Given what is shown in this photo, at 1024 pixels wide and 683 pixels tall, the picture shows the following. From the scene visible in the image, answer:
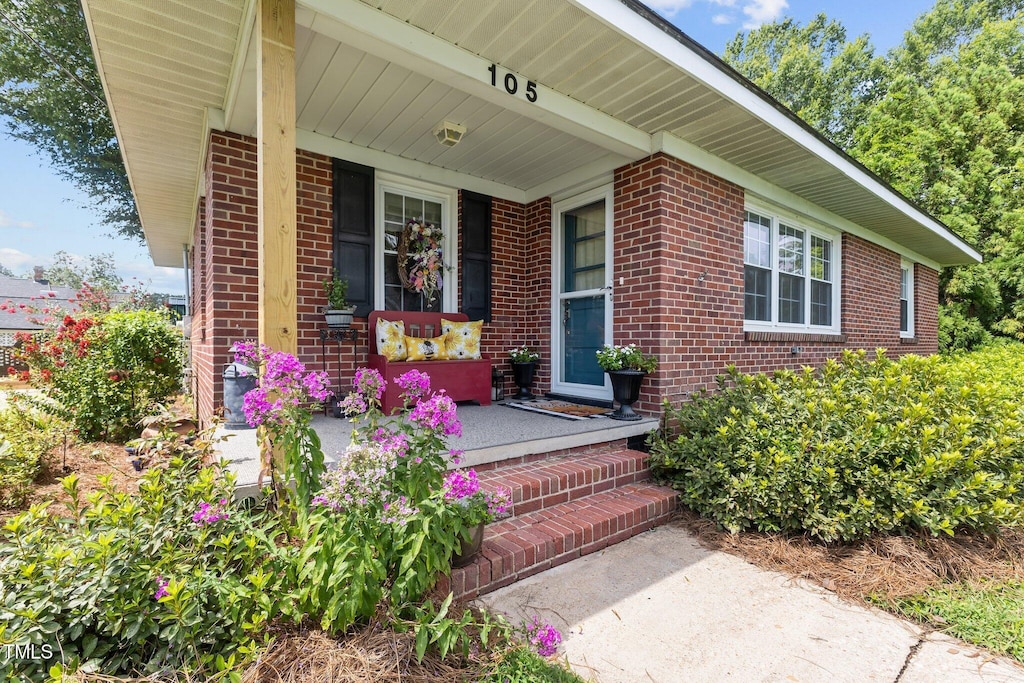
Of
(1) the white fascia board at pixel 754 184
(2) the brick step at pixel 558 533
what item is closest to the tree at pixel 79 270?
(1) the white fascia board at pixel 754 184

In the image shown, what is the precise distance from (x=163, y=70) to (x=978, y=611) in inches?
206

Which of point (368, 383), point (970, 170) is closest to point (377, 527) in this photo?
point (368, 383)

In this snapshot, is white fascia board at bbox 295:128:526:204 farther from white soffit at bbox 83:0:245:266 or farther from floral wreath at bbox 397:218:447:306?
white soffit at bbox 83:0:245:266

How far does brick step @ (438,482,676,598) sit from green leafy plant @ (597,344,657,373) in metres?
1.03

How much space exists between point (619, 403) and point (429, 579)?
267 centimetres

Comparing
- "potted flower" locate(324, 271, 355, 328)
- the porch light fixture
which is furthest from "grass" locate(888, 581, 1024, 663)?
the porch light fixture

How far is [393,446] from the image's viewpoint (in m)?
1.67

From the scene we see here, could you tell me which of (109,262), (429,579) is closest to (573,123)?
(429,579)

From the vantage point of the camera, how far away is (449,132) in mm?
3645

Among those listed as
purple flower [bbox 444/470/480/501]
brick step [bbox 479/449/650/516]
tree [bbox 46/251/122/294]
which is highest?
tree [bbox 46/251/122/294]

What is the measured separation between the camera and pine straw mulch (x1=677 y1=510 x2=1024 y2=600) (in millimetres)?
2291

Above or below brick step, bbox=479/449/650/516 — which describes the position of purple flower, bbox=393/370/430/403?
above

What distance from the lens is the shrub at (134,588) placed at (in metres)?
1.32

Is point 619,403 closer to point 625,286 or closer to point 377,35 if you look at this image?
point 625,286
